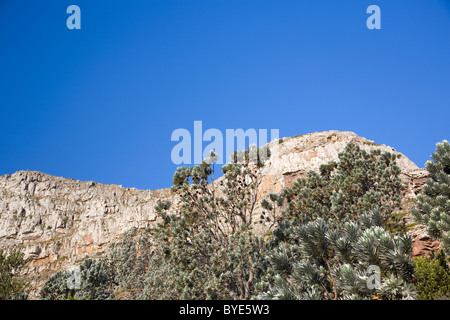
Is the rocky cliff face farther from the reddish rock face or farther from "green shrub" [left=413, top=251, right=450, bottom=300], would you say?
"green shrub" [left=413, top=251, right=450, bottom=300]

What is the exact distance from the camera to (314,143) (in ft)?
244

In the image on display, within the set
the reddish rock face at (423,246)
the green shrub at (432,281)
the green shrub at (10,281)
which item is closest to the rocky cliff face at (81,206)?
the reddish rock face at (423,246)

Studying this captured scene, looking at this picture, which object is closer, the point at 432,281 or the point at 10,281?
the point at 432,281

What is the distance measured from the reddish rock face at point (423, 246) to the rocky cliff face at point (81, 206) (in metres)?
43.8

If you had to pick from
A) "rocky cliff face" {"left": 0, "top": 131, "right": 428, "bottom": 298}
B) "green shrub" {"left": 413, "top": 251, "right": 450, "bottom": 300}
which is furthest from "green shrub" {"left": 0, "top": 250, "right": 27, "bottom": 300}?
"rocky cliff face" {"left": 0, "top": 131, "right": 428, "bottom": 298}

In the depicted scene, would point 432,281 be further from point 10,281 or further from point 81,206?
point 81,206

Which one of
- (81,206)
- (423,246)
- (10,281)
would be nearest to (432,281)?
(423,246)

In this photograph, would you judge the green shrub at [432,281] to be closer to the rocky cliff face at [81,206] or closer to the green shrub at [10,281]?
the green shrub at [10,281]

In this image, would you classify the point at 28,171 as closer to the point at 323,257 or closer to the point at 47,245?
the point at 47,245

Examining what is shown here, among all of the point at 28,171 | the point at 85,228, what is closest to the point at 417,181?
the point at 85,228

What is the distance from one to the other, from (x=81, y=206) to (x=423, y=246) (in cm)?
14763

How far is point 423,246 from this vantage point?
18453mm

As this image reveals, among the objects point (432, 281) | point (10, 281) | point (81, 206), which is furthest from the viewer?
point (81, 206)

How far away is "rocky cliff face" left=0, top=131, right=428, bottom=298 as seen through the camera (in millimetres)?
69250
